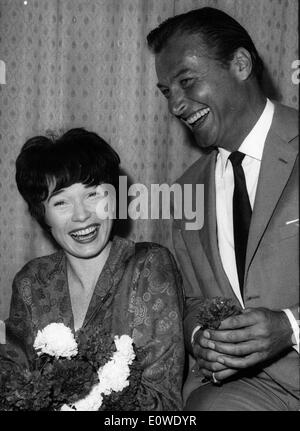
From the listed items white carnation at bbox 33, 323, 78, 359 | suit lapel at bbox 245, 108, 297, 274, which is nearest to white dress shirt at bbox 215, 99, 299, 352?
suit lapel at bbox 245, 108, 297, 274

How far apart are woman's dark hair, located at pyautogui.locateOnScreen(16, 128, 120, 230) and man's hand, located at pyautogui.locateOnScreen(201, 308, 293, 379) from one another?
0.74 m

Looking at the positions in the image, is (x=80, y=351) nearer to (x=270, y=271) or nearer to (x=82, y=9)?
(x=270, y=271)

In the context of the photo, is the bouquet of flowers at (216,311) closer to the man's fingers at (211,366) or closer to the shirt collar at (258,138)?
the man's fingers at (211,366)

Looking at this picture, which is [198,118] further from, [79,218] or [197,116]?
[79,218]

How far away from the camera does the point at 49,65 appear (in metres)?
2.76

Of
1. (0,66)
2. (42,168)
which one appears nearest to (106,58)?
(0,66)

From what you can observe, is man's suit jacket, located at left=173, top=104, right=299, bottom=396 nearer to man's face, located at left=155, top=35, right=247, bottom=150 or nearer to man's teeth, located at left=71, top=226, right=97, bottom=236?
man's face, located at left=155, top=35, right=247, bottom=150

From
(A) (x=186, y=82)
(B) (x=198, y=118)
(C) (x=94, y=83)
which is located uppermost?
(C) (x=94, y=83)

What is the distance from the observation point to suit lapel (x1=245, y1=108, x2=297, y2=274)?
2.03m

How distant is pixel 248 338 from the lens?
6.22 ft

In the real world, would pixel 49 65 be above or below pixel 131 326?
above

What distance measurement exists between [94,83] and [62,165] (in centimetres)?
70

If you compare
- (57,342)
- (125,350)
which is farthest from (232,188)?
(57,342)
